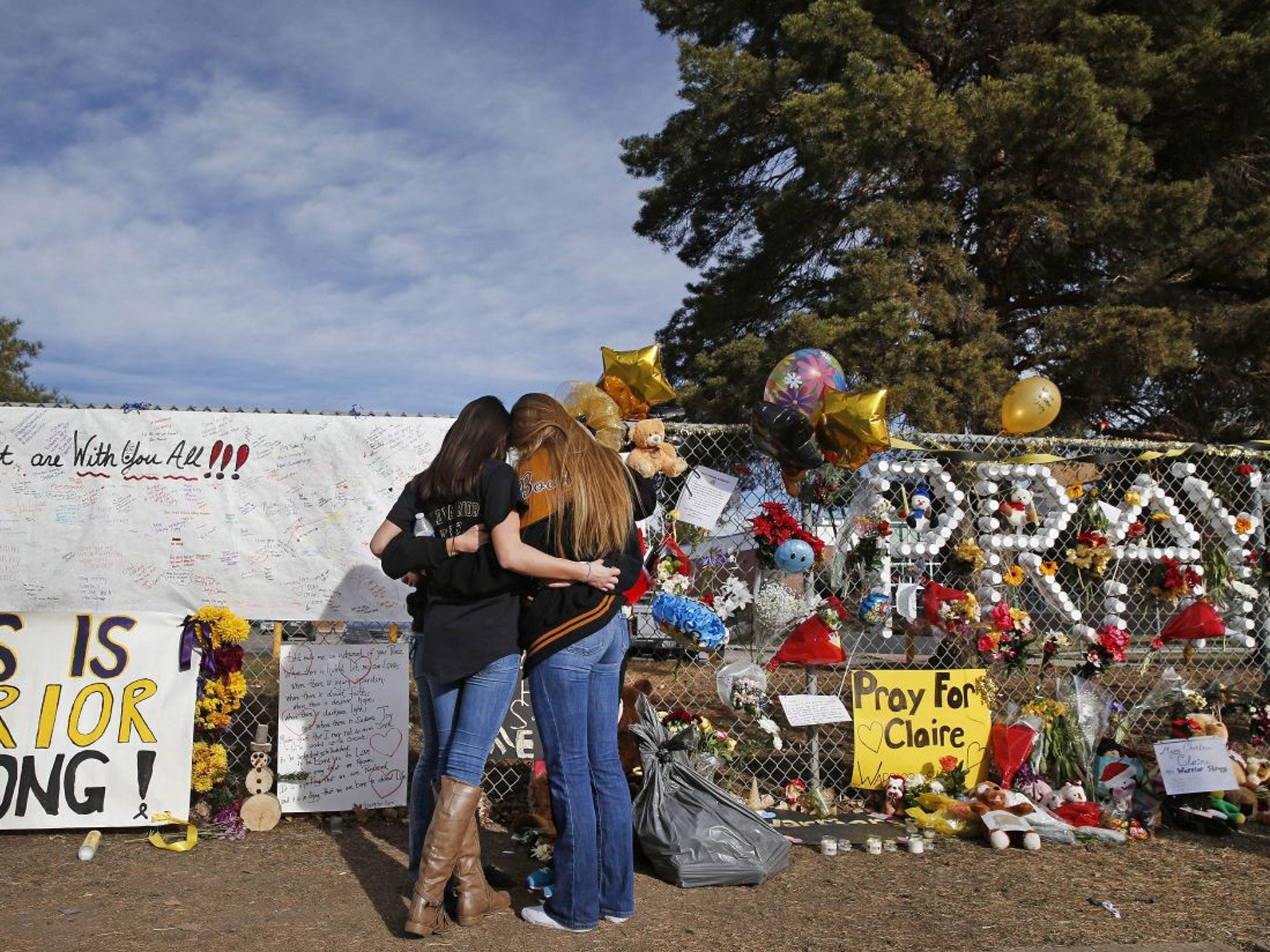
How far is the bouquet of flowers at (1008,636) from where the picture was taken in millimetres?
4910

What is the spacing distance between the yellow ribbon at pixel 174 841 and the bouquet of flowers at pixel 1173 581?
502 centimetres

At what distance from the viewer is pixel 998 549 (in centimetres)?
497

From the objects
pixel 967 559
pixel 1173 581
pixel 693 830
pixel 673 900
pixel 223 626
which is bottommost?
pixel 673 900

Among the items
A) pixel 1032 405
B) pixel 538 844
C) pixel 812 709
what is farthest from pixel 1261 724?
pixel 538 844

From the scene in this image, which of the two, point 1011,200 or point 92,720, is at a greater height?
point 1011,200

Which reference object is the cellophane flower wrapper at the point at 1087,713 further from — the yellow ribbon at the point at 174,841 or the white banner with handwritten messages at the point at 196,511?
the yellow ribbon at the point at 174,841

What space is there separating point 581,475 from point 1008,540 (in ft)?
9.34

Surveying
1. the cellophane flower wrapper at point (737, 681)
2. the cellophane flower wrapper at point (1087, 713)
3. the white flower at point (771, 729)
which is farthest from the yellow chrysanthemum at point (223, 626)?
the cellophane flower wrapper at point (1087, 713)

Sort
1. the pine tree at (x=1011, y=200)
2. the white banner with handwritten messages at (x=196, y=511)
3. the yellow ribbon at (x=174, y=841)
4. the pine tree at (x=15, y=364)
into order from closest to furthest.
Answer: the yellow ribbon at (x=174, y=841), the white banner with handwritten messages at (x=196, y=511), the pine tree at (x=1011, y=200), the pine tree at (x=15, y=364)

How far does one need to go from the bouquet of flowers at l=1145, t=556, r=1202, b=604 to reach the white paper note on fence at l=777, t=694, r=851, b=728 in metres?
2.02

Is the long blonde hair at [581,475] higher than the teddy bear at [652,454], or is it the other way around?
the teddy bear at [652,454]

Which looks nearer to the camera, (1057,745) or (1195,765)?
(1195,765)

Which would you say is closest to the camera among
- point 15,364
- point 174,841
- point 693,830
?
point 693,830

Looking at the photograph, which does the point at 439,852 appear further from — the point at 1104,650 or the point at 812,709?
the point at 1104,650
